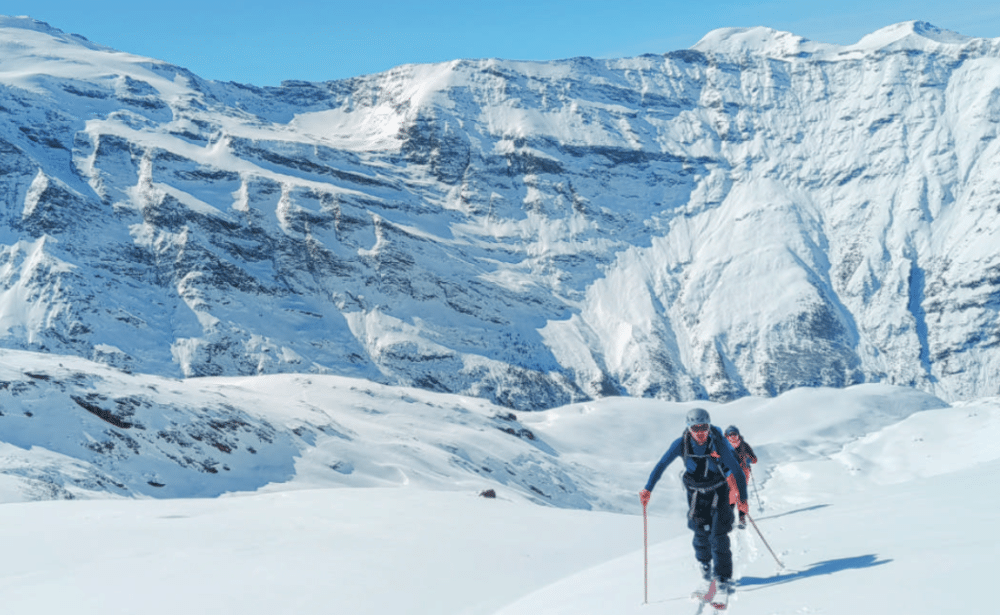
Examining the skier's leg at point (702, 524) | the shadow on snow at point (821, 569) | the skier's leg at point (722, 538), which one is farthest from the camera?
the skier's leg at point (702, 524)

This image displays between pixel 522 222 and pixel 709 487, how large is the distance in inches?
6124

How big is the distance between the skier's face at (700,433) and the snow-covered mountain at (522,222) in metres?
108

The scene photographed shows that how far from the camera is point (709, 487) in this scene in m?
9.62

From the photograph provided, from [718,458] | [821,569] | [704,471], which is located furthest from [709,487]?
[821,569]

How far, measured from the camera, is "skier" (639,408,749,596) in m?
9.49

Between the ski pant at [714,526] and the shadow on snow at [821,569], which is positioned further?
the ski pant at [714,526]

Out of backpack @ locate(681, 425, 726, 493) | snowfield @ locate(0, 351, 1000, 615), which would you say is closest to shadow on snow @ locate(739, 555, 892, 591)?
snowfield @ locate(0, 351, 1000, 615)

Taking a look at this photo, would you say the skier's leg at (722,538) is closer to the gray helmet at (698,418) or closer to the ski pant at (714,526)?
the ski pant at (714,526)

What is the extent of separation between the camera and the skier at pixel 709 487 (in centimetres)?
949

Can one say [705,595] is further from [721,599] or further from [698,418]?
[698,418]

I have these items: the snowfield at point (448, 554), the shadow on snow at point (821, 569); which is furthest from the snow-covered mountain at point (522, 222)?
the shadow on snow at point (821, 569)

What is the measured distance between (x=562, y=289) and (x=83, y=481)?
11876 cm

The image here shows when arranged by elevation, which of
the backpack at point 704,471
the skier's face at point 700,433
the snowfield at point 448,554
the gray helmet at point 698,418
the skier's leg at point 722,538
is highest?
the gray helmet at point 698,418

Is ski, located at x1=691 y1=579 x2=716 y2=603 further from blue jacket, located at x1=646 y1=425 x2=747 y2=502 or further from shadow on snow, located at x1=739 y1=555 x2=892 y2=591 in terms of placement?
blue jacket, located at x1=646 y1=425 x2=747 y2=502
